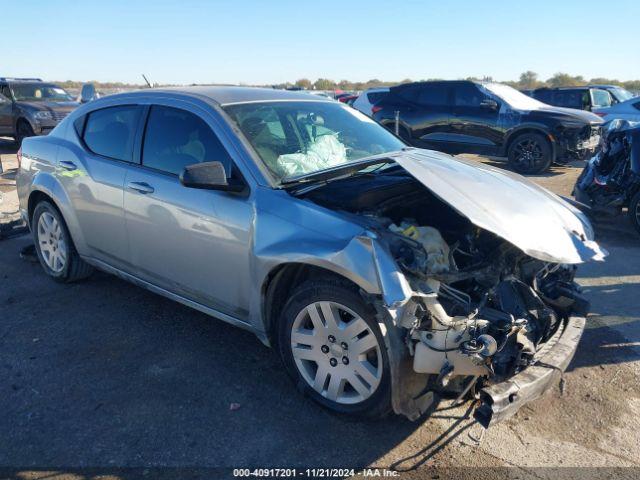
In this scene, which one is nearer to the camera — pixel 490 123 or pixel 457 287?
pixel 457 287

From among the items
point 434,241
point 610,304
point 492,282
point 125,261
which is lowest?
point 610,304

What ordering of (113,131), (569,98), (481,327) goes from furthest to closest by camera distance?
(569,98) → (113,131) → (481,327)

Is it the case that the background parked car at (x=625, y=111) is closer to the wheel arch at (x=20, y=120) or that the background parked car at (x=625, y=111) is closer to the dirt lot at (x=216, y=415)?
the dirt lot at (x=216, y=415)

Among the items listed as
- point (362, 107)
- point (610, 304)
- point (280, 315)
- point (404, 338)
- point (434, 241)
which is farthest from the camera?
point (362, 107)

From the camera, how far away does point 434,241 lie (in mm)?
2969

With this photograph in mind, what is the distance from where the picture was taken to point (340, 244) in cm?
278

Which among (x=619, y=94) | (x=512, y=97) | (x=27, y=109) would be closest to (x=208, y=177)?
(x=512, y=97)

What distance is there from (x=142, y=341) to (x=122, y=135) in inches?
63.3

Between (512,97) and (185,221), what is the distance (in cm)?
1003

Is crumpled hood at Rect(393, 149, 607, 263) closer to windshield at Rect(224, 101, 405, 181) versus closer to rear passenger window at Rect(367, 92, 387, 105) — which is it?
windshield at Rect(224, 101, 405, 181)

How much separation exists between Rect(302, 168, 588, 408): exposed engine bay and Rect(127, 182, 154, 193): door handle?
1.27 metres

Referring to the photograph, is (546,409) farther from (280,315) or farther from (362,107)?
(362,107)

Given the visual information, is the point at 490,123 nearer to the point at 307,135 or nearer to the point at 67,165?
the point at 307,135

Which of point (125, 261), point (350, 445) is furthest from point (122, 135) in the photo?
point (350, 445)
